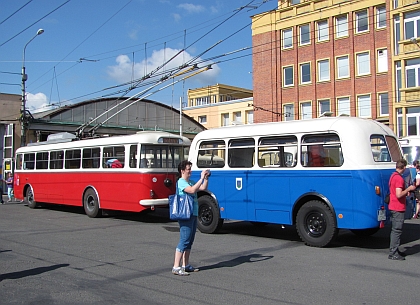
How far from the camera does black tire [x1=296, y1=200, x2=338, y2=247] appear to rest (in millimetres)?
9906

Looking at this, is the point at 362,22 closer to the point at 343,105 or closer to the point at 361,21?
the point at 361,21

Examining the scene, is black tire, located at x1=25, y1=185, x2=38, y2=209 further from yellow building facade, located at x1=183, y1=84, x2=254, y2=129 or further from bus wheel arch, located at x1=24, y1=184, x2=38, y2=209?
yellow building facade, located at x1=183, y1=84, x2=254, y2=129

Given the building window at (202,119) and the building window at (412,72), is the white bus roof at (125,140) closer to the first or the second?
the building window at (412,72)

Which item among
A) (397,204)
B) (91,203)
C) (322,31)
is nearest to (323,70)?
(322,31)

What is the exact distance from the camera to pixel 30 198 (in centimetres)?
2172

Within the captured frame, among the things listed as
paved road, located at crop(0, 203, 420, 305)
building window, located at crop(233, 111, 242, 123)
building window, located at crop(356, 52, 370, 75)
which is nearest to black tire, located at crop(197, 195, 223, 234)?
paved road, located at crop(0, 203, 420, 305)

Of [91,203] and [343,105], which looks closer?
[91,203]

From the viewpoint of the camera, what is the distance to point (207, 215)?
12.5 metres

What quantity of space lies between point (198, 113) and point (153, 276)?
2183 inches

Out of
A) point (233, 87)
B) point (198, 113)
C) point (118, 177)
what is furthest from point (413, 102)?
point (233, 87)

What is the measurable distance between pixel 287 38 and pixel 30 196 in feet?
81.9

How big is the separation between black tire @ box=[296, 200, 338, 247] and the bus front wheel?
14.9m

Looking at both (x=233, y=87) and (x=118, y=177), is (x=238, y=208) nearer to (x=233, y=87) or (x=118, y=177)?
(x=118, y=177)

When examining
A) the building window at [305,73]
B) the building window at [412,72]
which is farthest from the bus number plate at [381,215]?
the building window at [305,73]
